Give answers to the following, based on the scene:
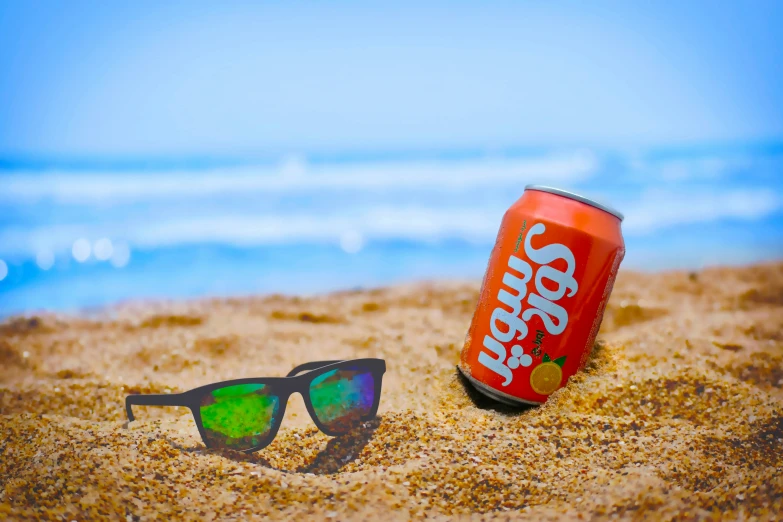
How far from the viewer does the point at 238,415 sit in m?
1.64

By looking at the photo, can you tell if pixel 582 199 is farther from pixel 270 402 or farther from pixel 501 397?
pixel 270 402

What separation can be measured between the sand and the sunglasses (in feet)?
0.16

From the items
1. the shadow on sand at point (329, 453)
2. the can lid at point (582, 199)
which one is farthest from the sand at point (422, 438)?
the can lid at point (582, 199)

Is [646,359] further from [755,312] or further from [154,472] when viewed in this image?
[154,472]

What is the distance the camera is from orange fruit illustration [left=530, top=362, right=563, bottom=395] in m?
1.66

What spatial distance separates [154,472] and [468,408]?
851 millimetres

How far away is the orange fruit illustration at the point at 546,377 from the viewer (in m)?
1.66

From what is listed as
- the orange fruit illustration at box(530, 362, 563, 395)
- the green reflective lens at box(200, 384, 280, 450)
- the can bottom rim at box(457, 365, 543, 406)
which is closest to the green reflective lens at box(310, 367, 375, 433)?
the green reflective lens at box(200, 384, 280, 450)

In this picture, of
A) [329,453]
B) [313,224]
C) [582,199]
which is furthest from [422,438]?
[313,224]

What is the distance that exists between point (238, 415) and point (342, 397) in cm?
29

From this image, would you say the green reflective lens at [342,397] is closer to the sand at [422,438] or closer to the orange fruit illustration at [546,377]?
the sand at [422,438]

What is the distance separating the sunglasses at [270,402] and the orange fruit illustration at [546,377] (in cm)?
43

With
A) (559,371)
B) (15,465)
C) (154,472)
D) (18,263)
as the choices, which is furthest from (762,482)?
(18,263)

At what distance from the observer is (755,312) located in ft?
9.32
